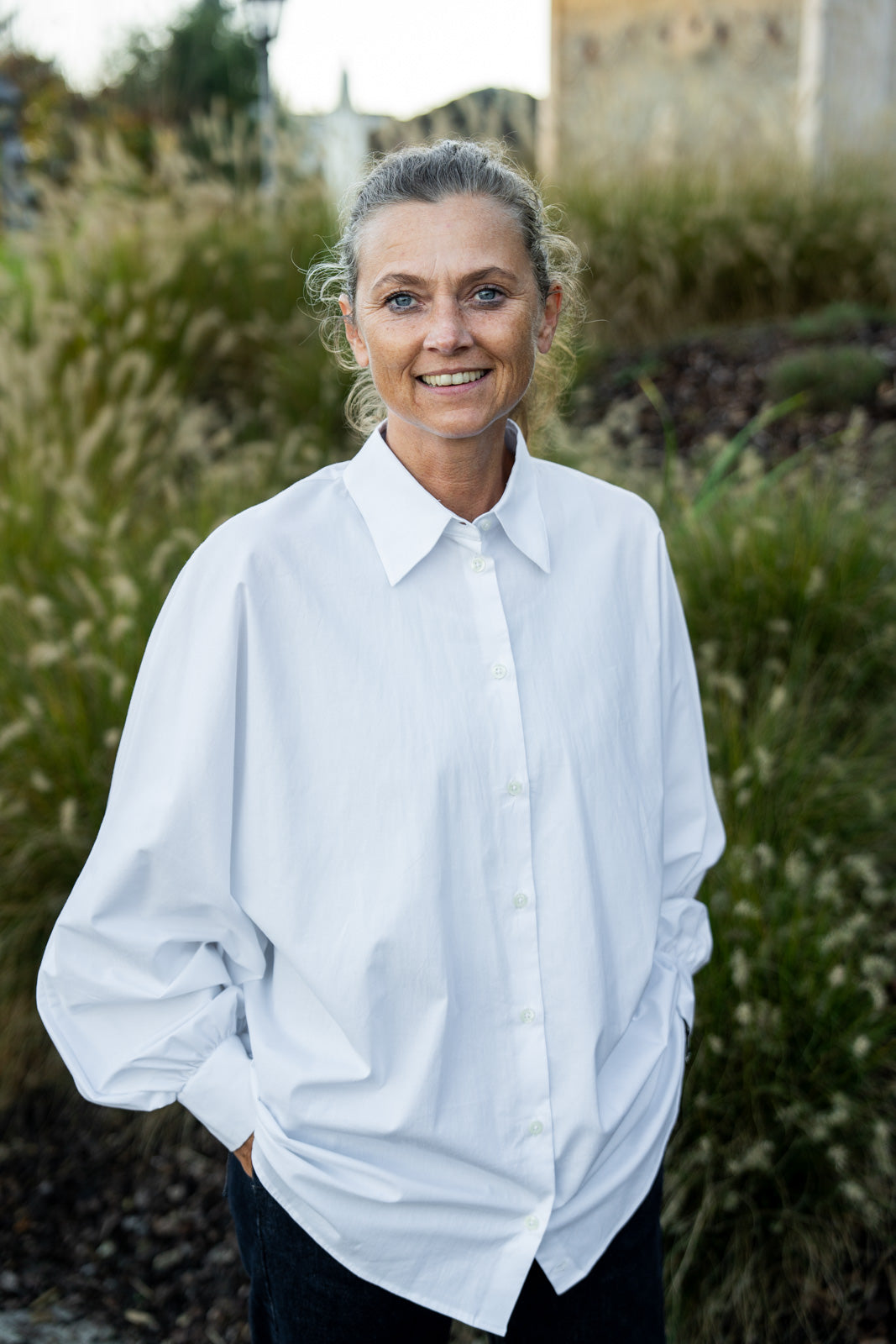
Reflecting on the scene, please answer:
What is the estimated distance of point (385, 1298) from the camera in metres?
1.49

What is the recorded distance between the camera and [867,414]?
5.84 m

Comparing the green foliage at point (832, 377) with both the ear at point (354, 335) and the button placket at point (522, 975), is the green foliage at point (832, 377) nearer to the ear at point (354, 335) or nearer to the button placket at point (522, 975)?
the ear at point (354, 335)

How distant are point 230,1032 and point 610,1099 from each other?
1.64 feet

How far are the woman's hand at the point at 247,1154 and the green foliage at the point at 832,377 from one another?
5081 mm

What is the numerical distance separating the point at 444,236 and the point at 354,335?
23 cm

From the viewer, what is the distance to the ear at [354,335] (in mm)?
1583

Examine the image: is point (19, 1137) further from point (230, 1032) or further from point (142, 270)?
point (142, 270)

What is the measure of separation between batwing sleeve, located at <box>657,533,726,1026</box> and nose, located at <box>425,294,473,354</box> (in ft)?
1.47

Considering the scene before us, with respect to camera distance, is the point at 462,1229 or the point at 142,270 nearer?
the point at 462,1229

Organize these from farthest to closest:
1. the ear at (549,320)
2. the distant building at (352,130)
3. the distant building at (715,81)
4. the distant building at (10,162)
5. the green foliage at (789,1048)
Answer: the distant building at (10,162)
the distant building at (715,81)
the distant building at (352,130)
the green foliage at (789,1048)
the ear at (549,320)

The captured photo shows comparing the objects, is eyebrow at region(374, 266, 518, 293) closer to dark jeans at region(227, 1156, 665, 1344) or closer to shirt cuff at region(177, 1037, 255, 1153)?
shirt cuff at region(177, 1037, 255, 1153)

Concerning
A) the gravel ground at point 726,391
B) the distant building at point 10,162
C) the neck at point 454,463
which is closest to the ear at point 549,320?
the neck at point 454,463

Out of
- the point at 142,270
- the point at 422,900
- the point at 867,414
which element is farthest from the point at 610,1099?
the point at 142,270

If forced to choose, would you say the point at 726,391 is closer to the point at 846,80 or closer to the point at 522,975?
the point at 522,975
